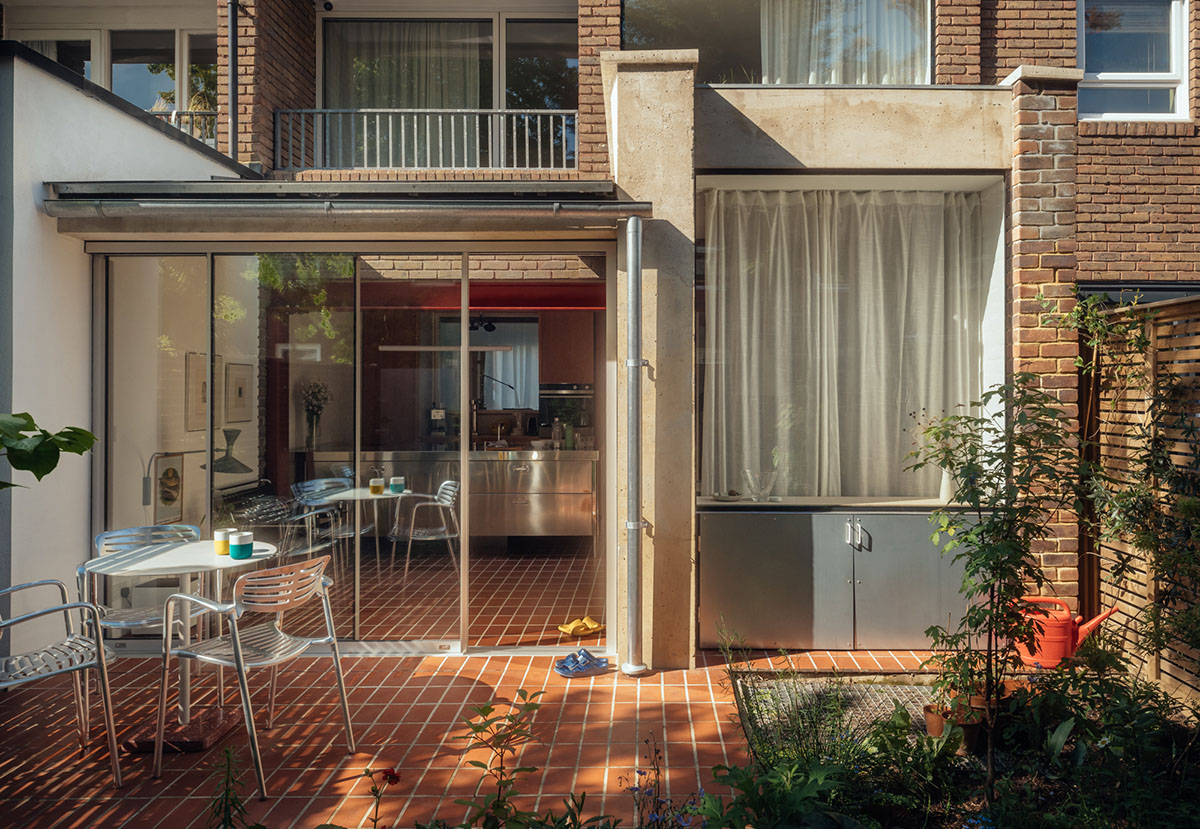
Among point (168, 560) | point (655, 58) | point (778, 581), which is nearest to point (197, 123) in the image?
point (655, 58)

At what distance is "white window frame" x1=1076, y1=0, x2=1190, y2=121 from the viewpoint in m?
7.36

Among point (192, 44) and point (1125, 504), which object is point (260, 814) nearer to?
point (1125, 504)

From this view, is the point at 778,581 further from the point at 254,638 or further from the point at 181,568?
the point at 181,568

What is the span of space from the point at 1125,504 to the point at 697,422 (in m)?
2.55

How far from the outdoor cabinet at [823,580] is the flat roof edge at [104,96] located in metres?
5.10

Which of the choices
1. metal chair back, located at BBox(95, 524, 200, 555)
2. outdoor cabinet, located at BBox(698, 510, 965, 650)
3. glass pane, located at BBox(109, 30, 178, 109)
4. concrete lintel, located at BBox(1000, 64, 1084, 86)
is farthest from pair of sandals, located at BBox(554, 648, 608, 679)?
glass pane, located at BBox(109, 30, 178, 109)

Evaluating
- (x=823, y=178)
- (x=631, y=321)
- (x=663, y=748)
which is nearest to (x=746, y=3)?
(x=823, y=178)

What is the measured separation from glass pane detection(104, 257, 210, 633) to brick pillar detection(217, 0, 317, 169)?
117 inches

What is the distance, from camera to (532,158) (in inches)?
348

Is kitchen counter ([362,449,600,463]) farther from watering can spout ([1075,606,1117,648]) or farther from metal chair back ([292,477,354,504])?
watering can spout ([1075,606,1117,648])

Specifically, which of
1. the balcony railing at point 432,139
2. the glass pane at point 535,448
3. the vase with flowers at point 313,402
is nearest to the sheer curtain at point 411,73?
the balcony railing at point 432,139

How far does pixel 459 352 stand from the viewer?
545 cm

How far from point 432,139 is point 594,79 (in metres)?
2.18

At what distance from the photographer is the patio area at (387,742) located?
11.4 ft
